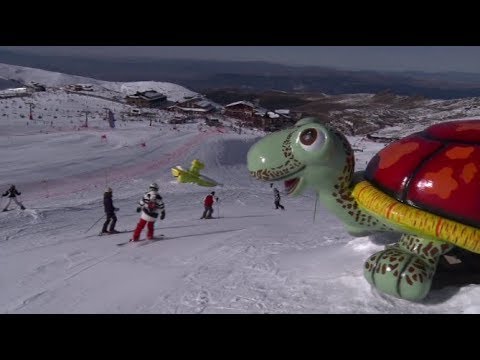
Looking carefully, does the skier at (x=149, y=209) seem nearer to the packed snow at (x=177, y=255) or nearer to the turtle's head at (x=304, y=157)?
the packed snow at (x=177, y=255)

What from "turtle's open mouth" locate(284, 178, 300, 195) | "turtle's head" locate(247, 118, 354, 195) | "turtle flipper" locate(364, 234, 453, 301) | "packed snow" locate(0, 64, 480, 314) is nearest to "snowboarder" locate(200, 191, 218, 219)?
"packed snow" locate(0, 64, 480, 314)

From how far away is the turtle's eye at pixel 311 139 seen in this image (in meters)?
5.96

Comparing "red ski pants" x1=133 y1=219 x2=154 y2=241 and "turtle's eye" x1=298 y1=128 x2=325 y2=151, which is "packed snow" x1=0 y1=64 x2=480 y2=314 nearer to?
"red ski pants" x1=133 y1=219 x2=154 y2=241

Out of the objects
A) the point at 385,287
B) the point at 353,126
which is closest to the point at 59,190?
the point at 385,287

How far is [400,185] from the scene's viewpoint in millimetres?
5605

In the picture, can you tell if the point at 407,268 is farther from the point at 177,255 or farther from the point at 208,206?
the point at 208,206

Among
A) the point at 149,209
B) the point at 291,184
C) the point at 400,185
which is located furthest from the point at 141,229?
the point at 400,185

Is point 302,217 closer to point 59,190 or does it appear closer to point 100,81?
point 59,190

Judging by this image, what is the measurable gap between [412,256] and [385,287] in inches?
21.9

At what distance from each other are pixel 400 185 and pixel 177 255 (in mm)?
4295

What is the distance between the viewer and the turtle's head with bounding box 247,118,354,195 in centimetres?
600

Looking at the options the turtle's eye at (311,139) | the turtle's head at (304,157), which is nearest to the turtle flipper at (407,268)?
the turtle's head at (304,157)

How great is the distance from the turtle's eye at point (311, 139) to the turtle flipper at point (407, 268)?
174 centimetres

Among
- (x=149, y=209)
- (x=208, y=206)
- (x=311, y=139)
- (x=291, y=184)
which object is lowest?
(x=208, y=206)
